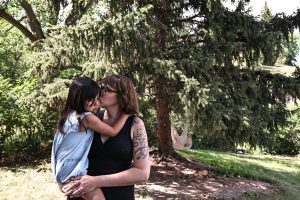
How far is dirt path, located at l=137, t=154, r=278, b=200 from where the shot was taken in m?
7.48

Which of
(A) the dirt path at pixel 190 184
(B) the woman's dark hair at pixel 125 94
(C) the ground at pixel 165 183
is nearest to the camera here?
(B) the woman's dark hair at pixel 125 94

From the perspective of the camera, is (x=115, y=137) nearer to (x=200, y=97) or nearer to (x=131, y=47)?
(x=200, y=97)

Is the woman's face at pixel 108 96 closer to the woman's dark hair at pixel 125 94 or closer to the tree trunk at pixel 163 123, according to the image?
the woman's dark hair at pixel 125 94

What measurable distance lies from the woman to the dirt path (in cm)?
474

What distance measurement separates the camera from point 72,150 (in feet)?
8.13

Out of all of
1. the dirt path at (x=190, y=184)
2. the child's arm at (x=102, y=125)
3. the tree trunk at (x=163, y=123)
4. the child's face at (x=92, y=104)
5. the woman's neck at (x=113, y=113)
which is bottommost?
the dirt path at (x=190, y=184)

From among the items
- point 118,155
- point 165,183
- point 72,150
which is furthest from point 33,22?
point 118,155

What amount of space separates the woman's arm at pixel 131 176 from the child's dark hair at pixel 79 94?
0.33 metres

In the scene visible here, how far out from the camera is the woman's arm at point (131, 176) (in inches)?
95.7

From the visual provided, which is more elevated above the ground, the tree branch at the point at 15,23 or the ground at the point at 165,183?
the tree branch at the point at 15,23

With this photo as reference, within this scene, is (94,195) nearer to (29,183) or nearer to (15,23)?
(29,183)

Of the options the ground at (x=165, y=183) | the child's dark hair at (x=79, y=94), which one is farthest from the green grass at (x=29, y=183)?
the child's dark hair at (x=79, y=94)

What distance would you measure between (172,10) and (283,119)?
3.72 meters

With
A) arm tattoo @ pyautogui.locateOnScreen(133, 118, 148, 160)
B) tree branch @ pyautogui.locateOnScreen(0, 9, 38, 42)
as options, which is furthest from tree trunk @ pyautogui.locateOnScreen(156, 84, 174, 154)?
arm tattoo @ pyautogui.locateOnScreen(133, 118, 148, 160)
